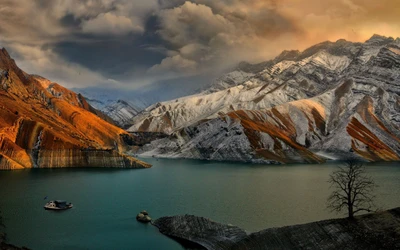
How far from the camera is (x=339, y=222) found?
47.4 metres

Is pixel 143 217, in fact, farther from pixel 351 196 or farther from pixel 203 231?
pixel 351 196

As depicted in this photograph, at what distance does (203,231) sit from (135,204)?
1238 inches

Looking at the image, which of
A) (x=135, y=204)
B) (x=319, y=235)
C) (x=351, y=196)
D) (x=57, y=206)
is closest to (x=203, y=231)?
(x=319, y=235)

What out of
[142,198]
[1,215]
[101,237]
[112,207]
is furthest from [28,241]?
[142,198]

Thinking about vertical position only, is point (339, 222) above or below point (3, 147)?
below

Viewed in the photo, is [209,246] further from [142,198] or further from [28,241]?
[142,198]

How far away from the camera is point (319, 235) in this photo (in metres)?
46.4

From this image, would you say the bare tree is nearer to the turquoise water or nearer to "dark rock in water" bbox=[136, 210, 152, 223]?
the turquoise water

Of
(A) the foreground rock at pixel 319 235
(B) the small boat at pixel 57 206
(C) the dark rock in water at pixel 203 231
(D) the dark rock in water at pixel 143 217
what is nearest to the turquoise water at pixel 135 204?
(B) the small boat at pixel 57 206

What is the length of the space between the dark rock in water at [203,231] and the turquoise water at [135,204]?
88.8 inches

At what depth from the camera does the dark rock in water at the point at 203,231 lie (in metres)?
53.3

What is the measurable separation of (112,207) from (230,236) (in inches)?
1430

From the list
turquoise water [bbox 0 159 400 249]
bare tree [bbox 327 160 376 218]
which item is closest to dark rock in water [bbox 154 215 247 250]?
turquoise water [bbox 0 159 400 249]

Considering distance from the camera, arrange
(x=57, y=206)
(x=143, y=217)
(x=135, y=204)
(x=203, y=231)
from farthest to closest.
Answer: (x=135, y=204) → (x=57, y=206) → (x=143, y=217) → (x=203, y=231)
